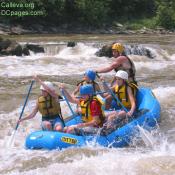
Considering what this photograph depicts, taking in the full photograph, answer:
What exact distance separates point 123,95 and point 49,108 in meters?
1.28

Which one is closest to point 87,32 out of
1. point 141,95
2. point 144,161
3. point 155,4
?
point 155,4

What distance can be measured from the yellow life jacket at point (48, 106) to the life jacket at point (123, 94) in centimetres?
108

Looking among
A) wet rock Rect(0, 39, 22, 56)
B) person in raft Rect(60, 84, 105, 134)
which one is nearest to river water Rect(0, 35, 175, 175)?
person in raft Rect(60, 84, 105, 134)

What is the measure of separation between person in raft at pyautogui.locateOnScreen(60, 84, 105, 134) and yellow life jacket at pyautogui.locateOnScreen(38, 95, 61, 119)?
1.40ft

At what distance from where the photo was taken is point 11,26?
33.4 m

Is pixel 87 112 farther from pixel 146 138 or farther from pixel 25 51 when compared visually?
pixel 25 51

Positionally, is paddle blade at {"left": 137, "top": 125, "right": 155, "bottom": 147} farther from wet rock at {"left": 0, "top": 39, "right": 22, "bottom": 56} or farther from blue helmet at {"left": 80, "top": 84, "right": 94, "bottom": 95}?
wet rock at {"left": 0, "top": 39, "right": 22, "bottom": 56}

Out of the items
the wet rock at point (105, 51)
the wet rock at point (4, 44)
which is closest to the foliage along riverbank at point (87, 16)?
the wet rock at point (4, 44)

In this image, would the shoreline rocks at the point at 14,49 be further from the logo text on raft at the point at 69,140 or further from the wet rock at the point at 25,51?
the logo text on raft at the point at 69,140

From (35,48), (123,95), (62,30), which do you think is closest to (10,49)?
A: (35,48)

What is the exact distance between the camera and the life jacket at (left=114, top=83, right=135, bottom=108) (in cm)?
768

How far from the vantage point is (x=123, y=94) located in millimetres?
7711

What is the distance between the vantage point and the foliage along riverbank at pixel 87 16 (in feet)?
113

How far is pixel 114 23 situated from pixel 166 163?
1439 inches
